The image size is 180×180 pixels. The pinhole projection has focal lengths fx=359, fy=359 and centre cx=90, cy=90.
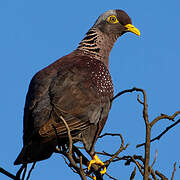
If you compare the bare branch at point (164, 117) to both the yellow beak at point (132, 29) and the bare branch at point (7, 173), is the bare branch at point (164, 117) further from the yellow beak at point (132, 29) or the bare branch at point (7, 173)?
the yellow beak at point (132, 29)

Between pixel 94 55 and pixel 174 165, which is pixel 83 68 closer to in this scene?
pixel 94 55

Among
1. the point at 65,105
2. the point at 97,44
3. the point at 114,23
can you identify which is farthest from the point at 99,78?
the point at 114,23

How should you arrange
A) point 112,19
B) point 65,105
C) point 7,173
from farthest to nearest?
point 112,19, point 65,105, point 7,173

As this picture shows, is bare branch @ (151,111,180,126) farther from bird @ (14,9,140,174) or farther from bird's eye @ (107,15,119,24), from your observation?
bird's eye @ (107,15,119,24)

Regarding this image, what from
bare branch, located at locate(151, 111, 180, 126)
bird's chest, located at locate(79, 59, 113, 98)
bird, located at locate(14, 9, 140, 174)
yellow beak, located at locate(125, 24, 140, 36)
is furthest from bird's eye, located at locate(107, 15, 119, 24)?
bare branch, located at locate(151, 111, 180, 126)

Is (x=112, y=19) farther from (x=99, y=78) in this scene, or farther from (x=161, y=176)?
(x=161, y=176)

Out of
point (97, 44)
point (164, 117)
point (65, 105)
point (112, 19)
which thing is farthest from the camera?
point (112, 19)

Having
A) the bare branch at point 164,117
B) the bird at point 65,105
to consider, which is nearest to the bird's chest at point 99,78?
the bird at point 65,105

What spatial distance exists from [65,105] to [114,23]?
2.81 m

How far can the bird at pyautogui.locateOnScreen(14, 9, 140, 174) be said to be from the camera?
5.00 metres

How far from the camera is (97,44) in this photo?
22.8 feet

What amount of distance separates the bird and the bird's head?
1075 mm

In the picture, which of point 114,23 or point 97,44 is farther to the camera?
point 114,23

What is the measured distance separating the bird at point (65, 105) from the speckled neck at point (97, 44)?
9.2 inches
